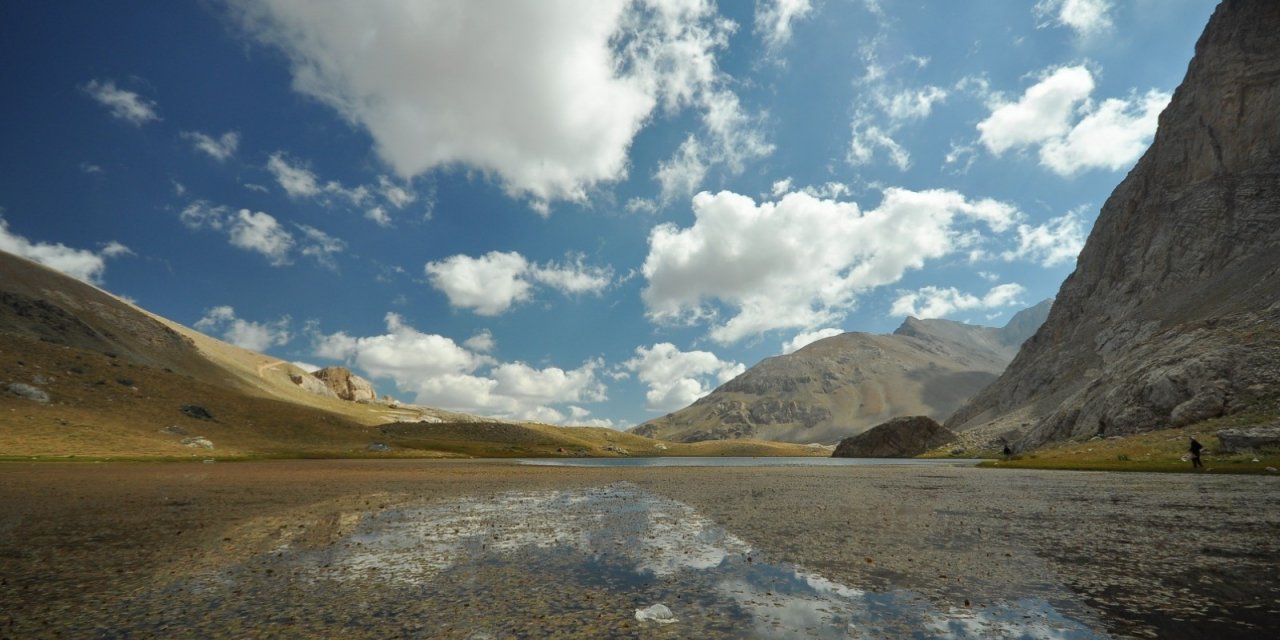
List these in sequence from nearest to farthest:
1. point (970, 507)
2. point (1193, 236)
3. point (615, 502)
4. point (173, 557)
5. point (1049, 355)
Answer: point (173, 557) < point (970, 507) < point (615, 502) < point (1193, 236) < point (1049, 355)

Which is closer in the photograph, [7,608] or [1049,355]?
[7,608]

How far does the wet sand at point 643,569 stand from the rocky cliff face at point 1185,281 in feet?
186

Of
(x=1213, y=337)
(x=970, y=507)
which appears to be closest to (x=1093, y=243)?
(x=1213, y=337)

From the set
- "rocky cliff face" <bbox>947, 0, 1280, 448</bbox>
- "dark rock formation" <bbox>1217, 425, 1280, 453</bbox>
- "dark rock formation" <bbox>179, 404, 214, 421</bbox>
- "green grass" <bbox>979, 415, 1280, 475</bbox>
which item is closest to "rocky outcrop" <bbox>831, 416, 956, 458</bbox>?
"rocky cliff face" <bbox>947, 0, 1280, 448</bbox>

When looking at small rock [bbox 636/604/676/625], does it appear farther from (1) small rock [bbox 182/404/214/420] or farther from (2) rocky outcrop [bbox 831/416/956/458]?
(2) rocky outcrop [bbox 831/416/956/458]

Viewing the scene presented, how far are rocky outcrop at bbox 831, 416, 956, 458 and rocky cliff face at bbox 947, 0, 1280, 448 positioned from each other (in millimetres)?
19709

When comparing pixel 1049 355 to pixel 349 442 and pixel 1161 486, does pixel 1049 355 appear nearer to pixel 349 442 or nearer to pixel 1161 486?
pixel 1161 486

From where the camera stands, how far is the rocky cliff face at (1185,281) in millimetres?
63878

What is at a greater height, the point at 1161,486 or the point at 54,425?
the point at 54,425

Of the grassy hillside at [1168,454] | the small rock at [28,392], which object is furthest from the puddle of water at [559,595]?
the small rock at [28,392]

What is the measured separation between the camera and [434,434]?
6196 inches

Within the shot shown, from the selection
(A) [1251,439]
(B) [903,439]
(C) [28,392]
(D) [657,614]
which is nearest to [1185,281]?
(B) [903,439]

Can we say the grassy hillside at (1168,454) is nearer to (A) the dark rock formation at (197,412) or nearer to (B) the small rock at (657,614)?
(B) the small rock at (657,614)

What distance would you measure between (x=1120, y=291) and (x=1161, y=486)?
5510 inches
